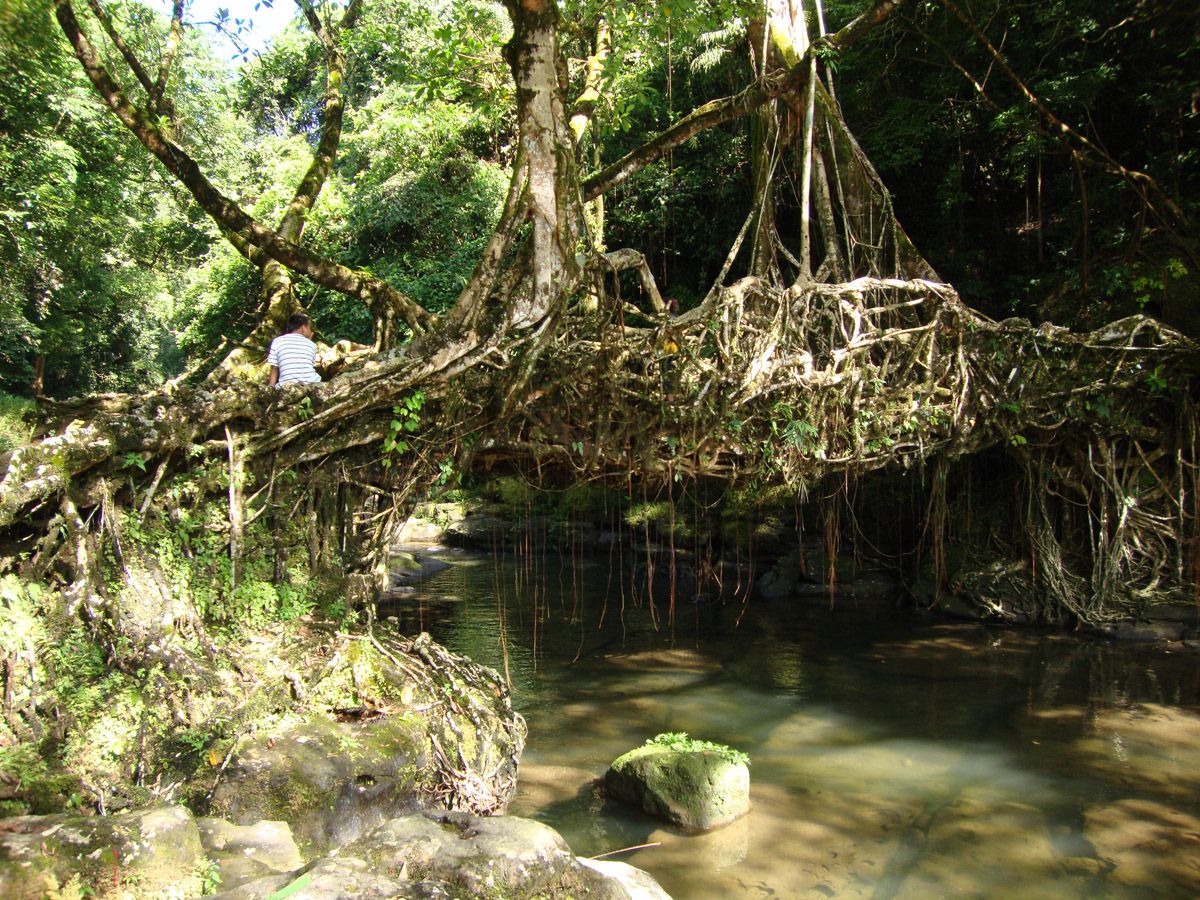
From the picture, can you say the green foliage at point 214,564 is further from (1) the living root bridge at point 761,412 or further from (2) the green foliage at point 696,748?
→ (2) the green foliage at point 696,748

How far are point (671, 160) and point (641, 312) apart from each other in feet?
28.6

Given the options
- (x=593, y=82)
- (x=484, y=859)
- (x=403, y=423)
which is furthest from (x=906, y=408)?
(x=484, y=859)

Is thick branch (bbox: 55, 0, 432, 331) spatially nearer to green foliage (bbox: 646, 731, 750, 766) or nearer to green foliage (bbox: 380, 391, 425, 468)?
green foliage (bbox: 380, 391, 425, 468)

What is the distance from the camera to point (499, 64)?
10.2 meters

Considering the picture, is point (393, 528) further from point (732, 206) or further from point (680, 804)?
point (732, 206)

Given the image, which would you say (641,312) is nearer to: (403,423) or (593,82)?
(403,423)

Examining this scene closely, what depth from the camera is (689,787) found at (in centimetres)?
594

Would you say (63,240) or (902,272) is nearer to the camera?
(902,272)

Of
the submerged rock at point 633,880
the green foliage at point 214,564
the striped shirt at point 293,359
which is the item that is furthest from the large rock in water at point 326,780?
the striped shirt at point 293,359

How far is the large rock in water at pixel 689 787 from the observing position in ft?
19.4

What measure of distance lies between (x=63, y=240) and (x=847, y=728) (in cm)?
1281

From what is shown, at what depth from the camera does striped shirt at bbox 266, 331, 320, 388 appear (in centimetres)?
673

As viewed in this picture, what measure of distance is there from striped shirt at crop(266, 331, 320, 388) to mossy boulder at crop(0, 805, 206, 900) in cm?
379

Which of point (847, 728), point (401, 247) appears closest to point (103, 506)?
point (847, 728)
